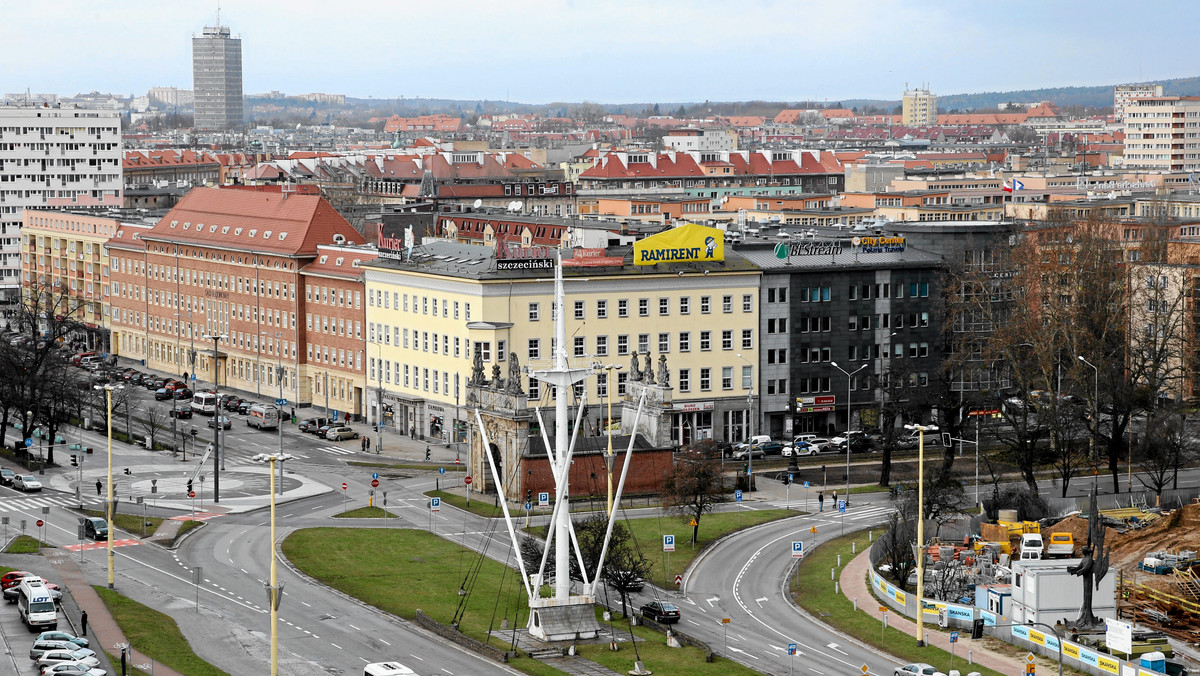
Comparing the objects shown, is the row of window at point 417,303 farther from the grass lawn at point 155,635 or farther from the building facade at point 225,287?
the grass lawn at point 155,635

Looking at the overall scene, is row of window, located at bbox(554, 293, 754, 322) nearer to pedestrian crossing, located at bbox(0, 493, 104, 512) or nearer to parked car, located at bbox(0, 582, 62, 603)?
pedestrian crossing, located at bbox(0, 493, 104, 512)

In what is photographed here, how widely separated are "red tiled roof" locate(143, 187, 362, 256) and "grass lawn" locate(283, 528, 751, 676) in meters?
61.0

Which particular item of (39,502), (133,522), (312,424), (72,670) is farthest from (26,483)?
(72,670)

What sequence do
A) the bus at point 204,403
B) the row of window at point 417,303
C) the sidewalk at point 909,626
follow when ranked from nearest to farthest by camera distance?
the sidewalk at point 909,626 → the row of window at point 417,303 → the bus at point 204,403

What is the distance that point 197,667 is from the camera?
76.2m

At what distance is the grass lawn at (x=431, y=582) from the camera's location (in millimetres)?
78750

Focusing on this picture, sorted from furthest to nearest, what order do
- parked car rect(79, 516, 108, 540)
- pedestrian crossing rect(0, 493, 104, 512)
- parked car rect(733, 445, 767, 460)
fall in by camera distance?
parked car rect(733, 445, 767, 460) → pedestrian crossing rect(0, 493, 104, 512) → parked car rect(79, 516, 108, 540)

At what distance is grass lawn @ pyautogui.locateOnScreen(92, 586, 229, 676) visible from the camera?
76500mm

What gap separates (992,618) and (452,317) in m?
62.1

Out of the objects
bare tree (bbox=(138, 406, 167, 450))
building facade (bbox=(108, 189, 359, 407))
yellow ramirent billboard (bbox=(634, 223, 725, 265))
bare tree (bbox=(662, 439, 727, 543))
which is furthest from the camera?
building facade (bbox=(108, 189, 359, 407))

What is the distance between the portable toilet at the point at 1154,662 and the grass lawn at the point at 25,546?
189 feet

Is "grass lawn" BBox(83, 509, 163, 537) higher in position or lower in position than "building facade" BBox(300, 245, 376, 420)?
lower

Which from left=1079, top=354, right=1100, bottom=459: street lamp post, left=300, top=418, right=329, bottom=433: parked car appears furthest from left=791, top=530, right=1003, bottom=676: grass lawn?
left=300, top=418, right=329, bottom=433: parked car

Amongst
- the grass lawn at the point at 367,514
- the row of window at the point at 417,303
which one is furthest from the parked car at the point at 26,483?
the row of window at the point at 417,303
